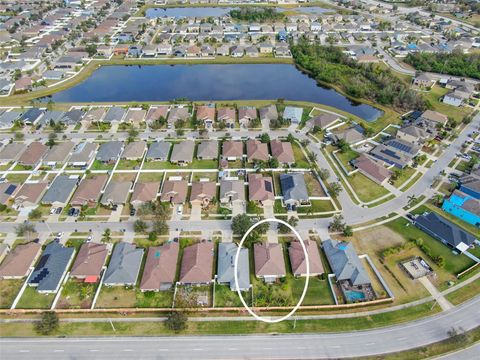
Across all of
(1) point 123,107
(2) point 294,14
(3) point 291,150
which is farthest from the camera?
(2) point 294,14

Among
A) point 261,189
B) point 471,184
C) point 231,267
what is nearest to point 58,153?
point 261,189

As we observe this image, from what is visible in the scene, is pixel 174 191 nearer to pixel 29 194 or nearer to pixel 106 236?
pixel 106 236

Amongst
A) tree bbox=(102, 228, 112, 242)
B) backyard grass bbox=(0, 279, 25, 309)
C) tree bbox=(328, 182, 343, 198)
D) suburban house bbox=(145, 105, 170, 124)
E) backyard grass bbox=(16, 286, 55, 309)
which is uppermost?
suburban house bbox=(145, 105, 170, 124)

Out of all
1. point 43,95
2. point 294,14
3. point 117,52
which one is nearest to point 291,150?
point 43,95

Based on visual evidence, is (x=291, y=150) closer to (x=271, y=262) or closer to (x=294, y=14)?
(x=271, y=262)

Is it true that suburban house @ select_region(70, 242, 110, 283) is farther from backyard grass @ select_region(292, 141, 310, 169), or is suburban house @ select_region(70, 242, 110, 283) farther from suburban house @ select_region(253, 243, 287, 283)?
backyard grass @ select_region(292, 141, 310, 169)

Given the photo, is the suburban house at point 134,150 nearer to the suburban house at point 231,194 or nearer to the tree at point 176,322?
the suburban house at point 231,194

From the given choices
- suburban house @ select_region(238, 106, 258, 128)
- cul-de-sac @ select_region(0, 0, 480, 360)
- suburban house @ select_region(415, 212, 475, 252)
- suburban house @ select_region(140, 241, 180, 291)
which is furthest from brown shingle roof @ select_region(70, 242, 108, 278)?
suburban house @ select_region(415, 212, 475, 252)

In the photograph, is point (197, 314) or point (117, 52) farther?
point (117, 52)
